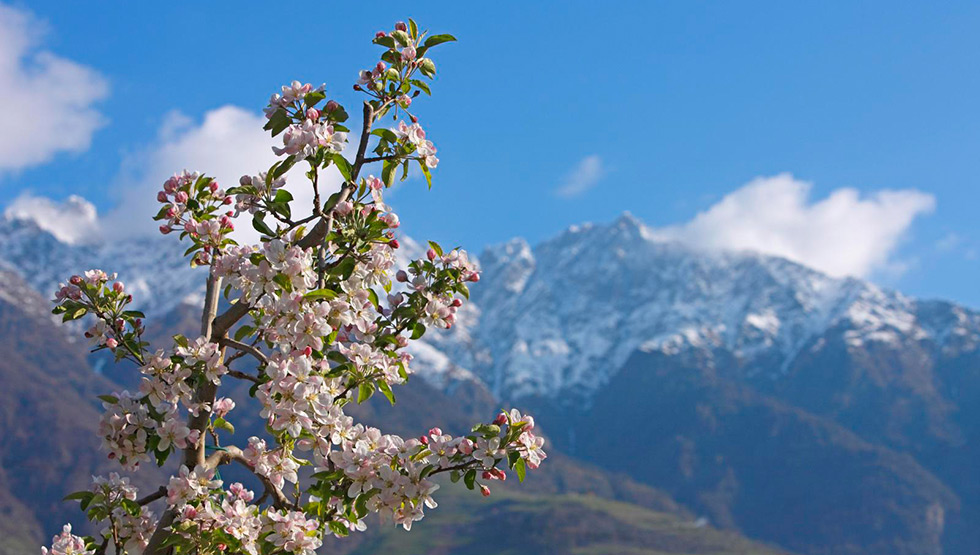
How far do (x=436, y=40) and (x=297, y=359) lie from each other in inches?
135

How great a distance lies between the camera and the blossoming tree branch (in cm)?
798

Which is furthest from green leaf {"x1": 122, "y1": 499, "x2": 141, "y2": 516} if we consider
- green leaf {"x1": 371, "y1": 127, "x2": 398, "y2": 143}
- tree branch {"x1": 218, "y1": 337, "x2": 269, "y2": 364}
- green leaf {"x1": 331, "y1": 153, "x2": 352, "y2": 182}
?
green leaf {"x1": 371, "y1": 127, "x2": 398, "y2": 143}

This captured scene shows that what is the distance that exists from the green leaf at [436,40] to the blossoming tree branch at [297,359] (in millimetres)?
25

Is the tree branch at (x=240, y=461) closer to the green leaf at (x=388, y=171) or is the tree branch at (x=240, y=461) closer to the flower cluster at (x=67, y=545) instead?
the flower cluster at (x=67, y=545)

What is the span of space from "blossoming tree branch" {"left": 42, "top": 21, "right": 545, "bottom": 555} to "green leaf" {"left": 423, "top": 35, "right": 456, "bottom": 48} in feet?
0.08

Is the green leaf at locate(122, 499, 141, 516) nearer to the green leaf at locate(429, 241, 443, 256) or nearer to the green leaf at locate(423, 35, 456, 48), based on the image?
the green leaf at locate(429, 241, 443, 256)

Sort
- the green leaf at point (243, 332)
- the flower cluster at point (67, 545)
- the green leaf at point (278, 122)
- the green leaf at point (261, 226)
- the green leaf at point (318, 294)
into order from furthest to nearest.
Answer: the green leaf at point (243, 332) → the green leaf at point (278, 122) → the green leaf at point (261, 226) → the flower cluster at point (67, 545) → the green leaf at point (318, 294)

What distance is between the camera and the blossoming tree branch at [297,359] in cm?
798

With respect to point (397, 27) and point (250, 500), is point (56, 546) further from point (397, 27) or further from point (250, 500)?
point (397, 27)

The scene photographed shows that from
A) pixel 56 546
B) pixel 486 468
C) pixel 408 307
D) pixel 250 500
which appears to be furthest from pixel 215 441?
pixel 486 468

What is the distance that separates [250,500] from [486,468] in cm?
244

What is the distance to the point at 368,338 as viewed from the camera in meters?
9.02

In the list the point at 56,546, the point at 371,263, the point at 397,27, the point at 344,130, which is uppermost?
the point at 397,27

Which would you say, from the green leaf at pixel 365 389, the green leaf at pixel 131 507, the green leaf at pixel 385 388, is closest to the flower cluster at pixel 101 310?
the green leaf at pixel 131 507
